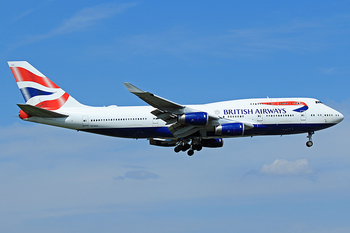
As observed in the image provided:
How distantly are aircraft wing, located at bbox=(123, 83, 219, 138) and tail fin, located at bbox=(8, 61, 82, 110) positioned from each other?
990 cm

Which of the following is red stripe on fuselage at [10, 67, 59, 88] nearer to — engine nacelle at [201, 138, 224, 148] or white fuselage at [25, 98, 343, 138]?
white fuselage at [25, 98, 343, 138]

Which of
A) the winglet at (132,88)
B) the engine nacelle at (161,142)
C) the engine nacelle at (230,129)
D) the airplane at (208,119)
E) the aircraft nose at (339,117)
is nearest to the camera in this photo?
the winglet at (132,88)

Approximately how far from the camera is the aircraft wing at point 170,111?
38469 mm

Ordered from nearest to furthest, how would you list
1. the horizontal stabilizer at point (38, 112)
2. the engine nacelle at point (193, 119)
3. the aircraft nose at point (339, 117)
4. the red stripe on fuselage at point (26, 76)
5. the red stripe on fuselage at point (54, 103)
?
the engine nacelle at point (193, 119) → the horizontal stabilizer at point (38, 112) → the aircraft nose at point (339, 117) → the red stripe on fuselage at point (54, 103) → the red stripe on fuselage at point (26, 76)

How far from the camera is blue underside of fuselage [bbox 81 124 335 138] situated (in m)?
43.9

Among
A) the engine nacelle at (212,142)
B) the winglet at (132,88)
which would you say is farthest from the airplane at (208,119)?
the winglet at (132,88)

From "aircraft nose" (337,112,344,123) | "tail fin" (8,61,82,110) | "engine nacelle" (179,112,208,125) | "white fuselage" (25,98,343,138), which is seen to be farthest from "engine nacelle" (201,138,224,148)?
"tail fin" (8,61,82,110)

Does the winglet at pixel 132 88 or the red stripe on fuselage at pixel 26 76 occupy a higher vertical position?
the red stripe on fuselage at pixel 26 76

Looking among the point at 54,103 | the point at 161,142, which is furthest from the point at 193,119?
the point at 54,103

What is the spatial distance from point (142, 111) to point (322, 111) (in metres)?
17.9

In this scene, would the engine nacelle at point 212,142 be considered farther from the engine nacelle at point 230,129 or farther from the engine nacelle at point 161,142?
the engine nacelle at point 230,129

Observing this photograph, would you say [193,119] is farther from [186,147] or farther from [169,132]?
[186,147]

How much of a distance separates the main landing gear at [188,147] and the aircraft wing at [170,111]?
2549mm

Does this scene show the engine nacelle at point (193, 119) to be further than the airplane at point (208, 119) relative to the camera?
No
